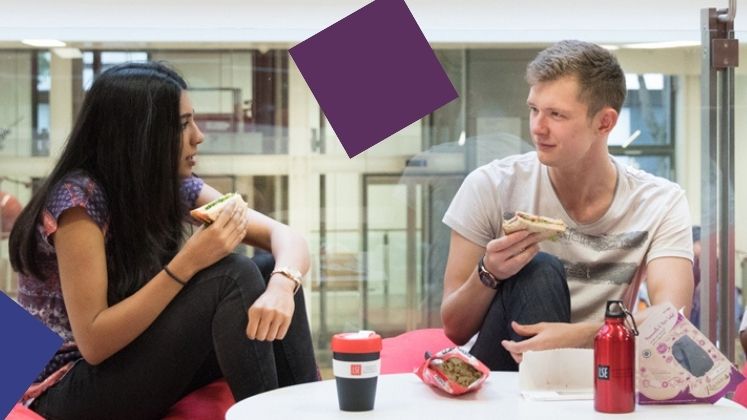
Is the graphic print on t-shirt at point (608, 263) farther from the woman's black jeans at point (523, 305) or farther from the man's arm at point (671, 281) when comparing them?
the woman's black jeans at point (523, 305)

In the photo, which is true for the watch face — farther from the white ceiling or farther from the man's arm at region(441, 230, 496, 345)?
the white ceiling

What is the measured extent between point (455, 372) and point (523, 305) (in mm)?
374

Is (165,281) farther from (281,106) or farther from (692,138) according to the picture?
(692,138)

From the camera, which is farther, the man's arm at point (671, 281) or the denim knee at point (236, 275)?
the man's arm at point (671, 281)

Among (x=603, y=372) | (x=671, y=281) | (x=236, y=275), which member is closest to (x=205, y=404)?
(x=236, y=275)

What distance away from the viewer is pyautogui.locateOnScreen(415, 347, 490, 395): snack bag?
5.43 feet

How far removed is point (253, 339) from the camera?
1.93 metres

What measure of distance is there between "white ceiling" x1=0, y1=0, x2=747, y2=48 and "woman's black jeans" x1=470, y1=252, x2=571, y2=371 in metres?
1.11

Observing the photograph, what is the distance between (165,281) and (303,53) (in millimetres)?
502

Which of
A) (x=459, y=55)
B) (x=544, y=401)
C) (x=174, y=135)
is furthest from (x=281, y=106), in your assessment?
(x=544, y=401)

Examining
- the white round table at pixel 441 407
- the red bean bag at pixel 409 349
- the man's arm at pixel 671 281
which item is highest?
the man's arm at pixel 671 281

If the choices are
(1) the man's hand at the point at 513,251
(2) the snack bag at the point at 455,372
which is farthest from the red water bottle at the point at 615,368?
(1) the man's hand at the point at 513,251

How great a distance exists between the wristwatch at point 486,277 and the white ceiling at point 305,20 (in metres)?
1.07

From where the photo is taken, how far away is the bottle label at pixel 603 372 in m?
1.55
